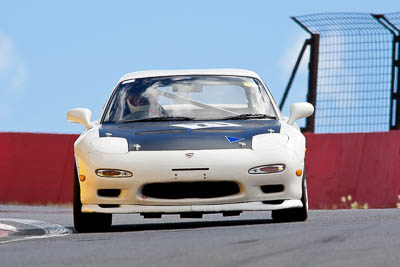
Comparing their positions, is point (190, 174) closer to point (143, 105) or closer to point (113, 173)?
point (113, 173)

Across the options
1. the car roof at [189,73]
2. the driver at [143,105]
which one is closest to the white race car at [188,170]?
the driver at [143,105]

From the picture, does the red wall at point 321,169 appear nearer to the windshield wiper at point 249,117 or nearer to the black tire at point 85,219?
the windshield wiper at point 249,117

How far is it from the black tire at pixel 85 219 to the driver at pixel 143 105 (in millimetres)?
985

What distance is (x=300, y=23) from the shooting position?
15469mm

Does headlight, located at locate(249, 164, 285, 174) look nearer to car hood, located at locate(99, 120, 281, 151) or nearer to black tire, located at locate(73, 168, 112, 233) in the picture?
car hood, located at locate(99, 120, 281, 151)

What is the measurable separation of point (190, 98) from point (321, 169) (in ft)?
17.2

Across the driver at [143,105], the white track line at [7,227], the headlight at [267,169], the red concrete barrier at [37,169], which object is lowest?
the red concrete barrier at [37,169]

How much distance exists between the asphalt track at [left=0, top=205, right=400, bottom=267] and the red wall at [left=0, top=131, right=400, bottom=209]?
15.3 feet

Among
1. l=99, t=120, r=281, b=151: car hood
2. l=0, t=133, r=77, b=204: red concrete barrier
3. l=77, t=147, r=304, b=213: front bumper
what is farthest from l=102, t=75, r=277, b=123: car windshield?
l=0, t=133, r=77, b=204: red concrete barrier

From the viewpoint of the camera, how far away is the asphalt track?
6.24 meters

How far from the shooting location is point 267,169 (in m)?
8.72

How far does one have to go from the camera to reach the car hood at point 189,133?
870 cm

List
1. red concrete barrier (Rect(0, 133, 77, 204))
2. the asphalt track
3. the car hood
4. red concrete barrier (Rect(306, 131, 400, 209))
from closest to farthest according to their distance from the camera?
the asphalt track, the car hood, red concrete barrier (Rect(306, 131, 400, 209)), red concrete barrier (Rect(0, 133, 77, 204))

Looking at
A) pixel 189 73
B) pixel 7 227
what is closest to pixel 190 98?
pixel 189 73
